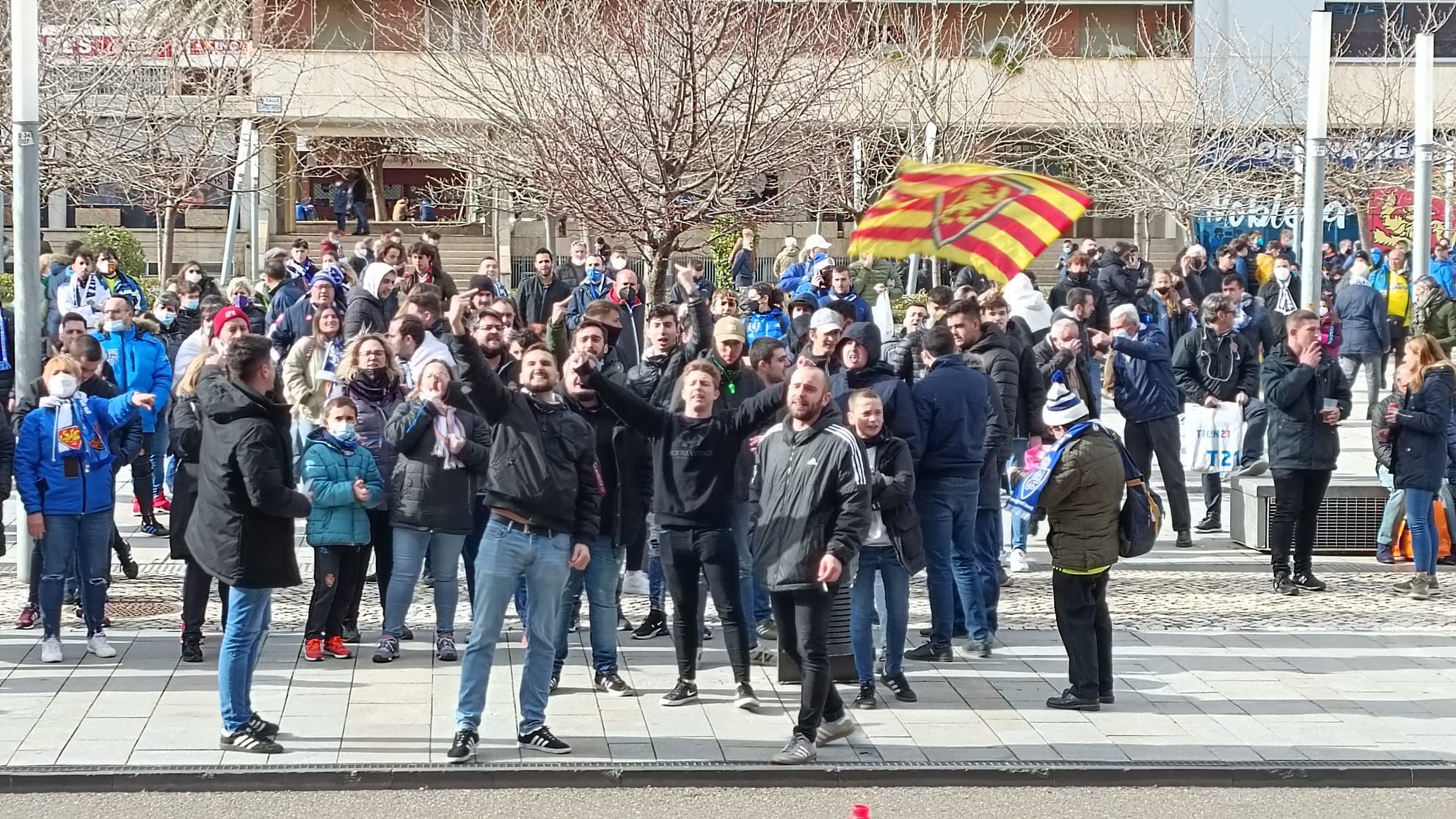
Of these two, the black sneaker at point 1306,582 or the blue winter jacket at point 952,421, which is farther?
the black sneaker at point 1306,582

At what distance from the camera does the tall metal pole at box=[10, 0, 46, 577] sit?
1141 centimetres

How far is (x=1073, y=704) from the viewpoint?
8.62 meters

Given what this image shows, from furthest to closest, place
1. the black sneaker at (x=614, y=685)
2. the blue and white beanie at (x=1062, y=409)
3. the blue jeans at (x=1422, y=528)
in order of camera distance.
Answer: the blue jeans at (x=1422, y=528), the black sneaker at (x=614, y=685), the blue and white beanie at (x=1062, y=409)

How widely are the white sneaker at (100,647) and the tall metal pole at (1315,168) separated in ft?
34.1

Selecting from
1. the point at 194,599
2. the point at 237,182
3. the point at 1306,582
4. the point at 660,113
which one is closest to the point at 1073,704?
the point at 1306,582

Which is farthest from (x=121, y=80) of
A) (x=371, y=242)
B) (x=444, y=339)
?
(x=444, y=339)

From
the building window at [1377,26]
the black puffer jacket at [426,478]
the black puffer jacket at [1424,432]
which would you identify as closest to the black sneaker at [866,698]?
the black puffer jacket at [426,478]

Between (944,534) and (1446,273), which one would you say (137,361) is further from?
(1446,273)

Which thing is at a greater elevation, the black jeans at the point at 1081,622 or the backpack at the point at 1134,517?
the backpack at the point at 1134,517

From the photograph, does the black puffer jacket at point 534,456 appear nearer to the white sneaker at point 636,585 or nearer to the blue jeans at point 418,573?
the blue jeans at point 418,573

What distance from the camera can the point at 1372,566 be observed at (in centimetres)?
1261

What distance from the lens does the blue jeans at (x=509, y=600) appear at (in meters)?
7.65

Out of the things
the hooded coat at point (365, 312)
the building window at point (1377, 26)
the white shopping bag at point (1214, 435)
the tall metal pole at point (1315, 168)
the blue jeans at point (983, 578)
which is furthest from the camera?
the building window at point (1377, 26)

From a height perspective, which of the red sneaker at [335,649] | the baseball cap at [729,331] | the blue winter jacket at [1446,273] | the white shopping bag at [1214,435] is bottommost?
the red sneaker at [335,649]
